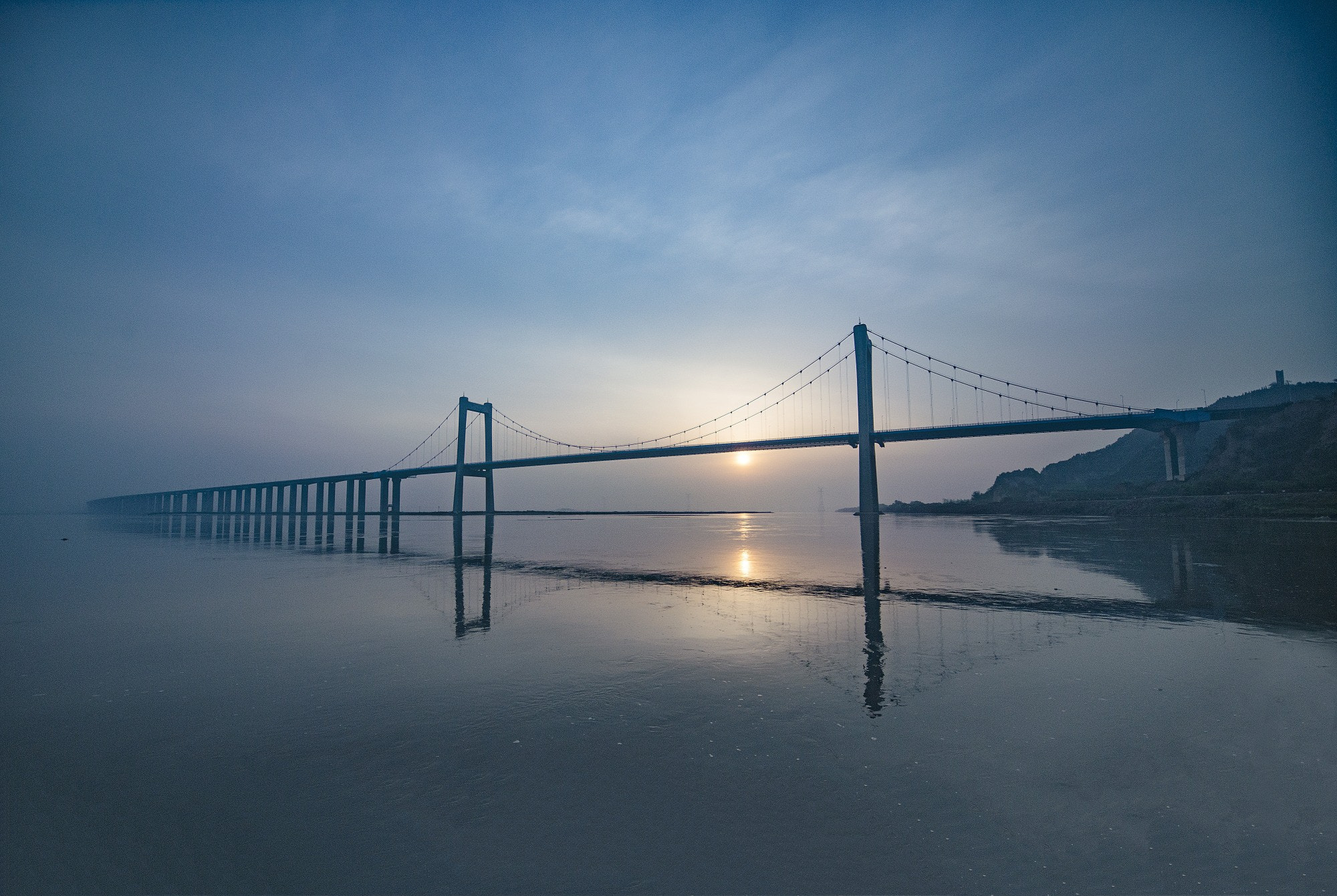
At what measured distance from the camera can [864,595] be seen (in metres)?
12.9

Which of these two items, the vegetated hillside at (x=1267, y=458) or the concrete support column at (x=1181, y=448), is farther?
the concrete support column at (x=1181, y=448)

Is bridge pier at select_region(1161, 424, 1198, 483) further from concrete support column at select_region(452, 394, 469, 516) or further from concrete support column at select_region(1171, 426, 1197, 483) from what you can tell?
concrete support column at select_region(452, 394, 469, 516)

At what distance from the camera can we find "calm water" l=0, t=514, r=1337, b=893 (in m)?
3.20

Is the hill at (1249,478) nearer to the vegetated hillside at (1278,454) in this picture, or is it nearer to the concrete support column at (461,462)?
the vegetated hillside at (1278,454)

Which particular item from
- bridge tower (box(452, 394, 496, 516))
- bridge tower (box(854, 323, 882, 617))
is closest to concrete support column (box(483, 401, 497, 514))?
bridge tower (box(452, 394, 496, 516))

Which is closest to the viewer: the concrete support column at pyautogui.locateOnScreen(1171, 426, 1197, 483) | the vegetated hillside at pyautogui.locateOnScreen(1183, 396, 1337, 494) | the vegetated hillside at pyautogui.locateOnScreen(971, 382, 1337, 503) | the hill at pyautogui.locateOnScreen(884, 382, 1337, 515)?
the hill at pyautogui.locateOnScreen(884, 382, 1337, 515)

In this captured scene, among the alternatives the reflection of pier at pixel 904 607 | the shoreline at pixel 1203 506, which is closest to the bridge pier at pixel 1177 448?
the shoreline at pixel 1203 506

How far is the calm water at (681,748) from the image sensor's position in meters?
3.20

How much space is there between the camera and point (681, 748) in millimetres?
4727

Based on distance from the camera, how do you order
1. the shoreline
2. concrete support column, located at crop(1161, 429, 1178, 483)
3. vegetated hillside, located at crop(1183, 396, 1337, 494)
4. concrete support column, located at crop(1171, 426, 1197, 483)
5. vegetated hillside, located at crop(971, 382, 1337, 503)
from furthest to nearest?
concrete support column, located at crop(1161, 429, 1178, 483) < concrete support column, located at crop(1171, 426, 1197, 483) < vegetated hillside, located at crop(971, 382, 1337, 503) < vegetated hillside, located at crop(1183, 396, 1337, 494) < the shoreline

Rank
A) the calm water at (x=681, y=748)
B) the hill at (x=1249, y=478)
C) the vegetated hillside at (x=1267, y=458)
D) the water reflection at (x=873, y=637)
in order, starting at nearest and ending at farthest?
the calm water at (x=681, y=748) < the water reflection at (x=873, y=637) < the hill at (x=1249, y=478) < the vegetated hillside at (x=1267, y=458)

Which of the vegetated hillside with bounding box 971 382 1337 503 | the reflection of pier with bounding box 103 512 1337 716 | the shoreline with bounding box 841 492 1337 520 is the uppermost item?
the vegetated hillside with bounding box 971 382 1337 503

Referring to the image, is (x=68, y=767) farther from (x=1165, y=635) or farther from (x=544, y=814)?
(x=1165, y=635)

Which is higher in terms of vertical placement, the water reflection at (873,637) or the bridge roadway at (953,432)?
the bridge roadway at (953,432)
